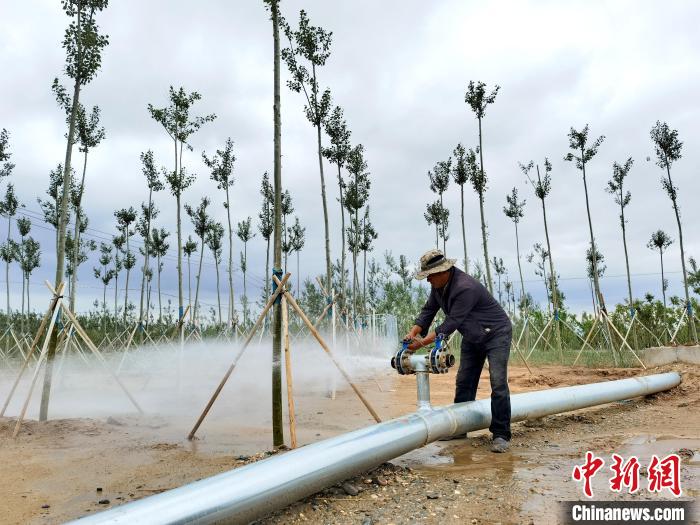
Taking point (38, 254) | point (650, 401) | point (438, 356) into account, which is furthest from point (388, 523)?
point (38, 254)

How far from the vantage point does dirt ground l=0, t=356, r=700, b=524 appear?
2887 millimetres

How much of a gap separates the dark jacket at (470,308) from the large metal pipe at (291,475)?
24.8 inches

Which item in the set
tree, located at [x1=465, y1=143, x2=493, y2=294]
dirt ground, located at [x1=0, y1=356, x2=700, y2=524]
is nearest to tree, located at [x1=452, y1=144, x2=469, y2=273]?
tree, located at [x1=465, y1=143, x2=493, y2=294]

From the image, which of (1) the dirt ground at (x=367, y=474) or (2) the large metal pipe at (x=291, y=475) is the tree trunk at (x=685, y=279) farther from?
(2) the large metal pipe at (x=291, y=475)

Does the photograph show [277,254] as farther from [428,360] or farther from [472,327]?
[472,327]

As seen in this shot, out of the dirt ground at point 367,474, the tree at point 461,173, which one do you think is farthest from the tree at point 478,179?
the dirt ground at point 367,474

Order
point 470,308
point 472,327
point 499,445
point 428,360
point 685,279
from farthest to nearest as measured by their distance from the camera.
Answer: point 685,279 → point 472,327 → point 470,308 → point 499,445 → point 428,360

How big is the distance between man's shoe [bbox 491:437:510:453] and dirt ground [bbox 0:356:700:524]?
8cm

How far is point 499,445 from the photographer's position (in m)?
4.22

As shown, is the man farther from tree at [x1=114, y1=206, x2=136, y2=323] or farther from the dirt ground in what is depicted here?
tree at [x1=114, y1=206, x2=136, y2=323]

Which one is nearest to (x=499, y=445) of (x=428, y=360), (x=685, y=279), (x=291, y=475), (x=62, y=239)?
(x=428, y=360)

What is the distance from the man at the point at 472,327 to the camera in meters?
4.32

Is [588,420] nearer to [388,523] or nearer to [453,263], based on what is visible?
[453,263]

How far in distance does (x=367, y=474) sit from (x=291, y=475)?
915 millimetres
